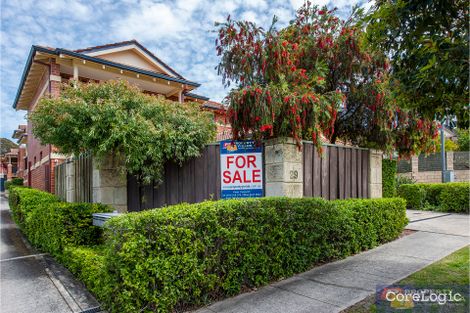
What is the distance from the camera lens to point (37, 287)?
4.75 m

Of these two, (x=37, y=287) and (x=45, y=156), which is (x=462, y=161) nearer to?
(x=37, y=287)

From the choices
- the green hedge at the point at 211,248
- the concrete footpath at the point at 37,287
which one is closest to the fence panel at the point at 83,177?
the concrete footpath at the point at 37,287

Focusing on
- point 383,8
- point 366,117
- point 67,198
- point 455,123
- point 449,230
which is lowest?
point 449,230

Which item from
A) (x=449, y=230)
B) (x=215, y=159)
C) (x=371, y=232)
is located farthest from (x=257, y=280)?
(x=449, y=230)

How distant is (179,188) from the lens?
22.9 ft

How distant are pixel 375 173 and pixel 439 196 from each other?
23.8ft

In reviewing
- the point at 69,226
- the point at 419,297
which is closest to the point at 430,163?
the point at 419,297

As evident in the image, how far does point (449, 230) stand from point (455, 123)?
18.9 ft

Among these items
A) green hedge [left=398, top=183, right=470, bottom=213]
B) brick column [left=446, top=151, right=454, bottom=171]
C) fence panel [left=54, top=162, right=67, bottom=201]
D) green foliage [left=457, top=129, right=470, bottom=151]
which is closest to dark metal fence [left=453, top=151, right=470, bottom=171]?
brick column [left=446, top=151, right=454, bottom=171]

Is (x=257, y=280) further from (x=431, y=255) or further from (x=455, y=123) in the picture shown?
(x=431, y=255)

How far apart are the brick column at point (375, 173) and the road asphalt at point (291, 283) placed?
1.21 meters

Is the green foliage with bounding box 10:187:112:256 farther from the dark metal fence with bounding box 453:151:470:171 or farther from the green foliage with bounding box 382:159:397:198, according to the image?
the dark metal fence with bounding box 453:151:470:171

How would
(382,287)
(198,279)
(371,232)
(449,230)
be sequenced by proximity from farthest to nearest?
(449,230), (371,232), (382,287), (198,279)

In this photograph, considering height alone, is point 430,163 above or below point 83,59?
below
